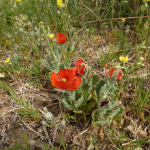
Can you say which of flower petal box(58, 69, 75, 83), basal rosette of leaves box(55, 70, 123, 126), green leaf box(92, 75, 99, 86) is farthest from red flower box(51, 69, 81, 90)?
green leaf box(92, 75, 99, 86)

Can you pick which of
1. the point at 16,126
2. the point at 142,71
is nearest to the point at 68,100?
the point at 16,126

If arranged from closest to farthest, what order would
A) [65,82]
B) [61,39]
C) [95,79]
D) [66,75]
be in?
[65,82]
[66,75]
[95,79]
[61,39]

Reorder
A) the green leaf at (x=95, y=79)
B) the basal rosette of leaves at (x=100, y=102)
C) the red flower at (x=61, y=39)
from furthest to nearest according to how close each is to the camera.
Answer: the red flower at (x=61, y=39) < the green leaf at (x=95, y=79) < the basal rosette of leaves at (x=100, y=102)

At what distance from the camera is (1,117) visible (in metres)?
1.35

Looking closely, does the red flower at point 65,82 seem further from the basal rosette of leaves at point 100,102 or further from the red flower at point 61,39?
the red flower at point 61,39

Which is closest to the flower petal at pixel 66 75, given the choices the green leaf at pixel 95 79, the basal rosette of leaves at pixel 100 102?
the basal rosette of leaves at pixel 100 102

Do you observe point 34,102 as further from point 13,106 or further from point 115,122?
point 115,122

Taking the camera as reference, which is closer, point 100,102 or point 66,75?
point 66,75

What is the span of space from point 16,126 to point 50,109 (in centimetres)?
36

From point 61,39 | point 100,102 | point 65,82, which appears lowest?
point 100,102

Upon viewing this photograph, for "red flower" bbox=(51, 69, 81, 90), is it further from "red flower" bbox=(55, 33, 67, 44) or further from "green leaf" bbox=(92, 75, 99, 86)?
"red flower" bbox=(55, 33, 67, 44)

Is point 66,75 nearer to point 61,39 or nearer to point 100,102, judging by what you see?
point 100,102

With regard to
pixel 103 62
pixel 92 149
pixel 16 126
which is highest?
pixel 103 62

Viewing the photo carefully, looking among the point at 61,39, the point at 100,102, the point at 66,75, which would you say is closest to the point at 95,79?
the point at 100,102
